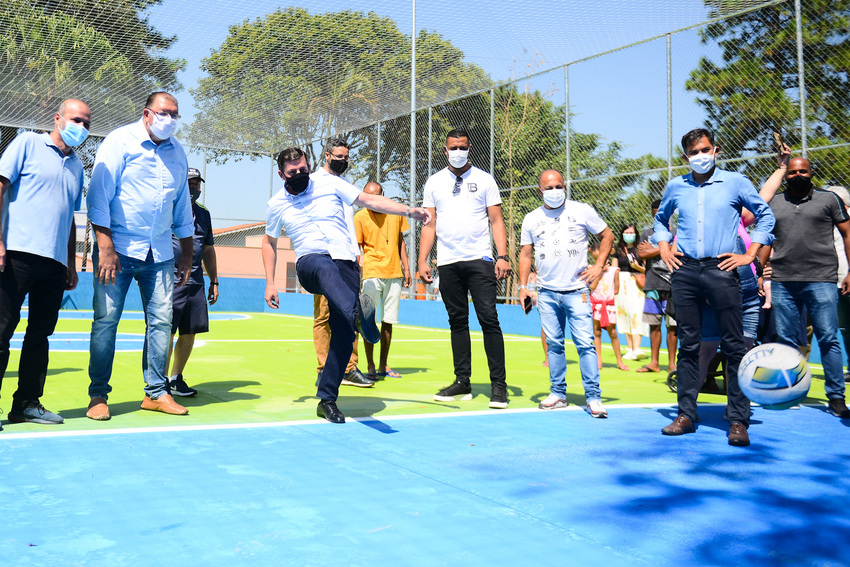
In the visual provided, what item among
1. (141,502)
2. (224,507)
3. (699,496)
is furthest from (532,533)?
(141,502)

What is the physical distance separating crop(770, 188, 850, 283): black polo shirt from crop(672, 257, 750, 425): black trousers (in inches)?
49.9

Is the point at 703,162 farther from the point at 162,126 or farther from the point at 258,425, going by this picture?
the point at 162,126

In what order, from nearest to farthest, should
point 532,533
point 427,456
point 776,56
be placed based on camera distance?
point 532,533 → point 427,456 → point 776,56

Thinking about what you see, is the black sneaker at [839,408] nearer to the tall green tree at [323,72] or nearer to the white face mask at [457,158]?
the white face mask at [457,158]

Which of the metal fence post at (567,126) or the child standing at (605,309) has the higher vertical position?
the metal fence post at (567,126)

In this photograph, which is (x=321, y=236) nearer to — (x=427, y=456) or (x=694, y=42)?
(x=427, y=456)

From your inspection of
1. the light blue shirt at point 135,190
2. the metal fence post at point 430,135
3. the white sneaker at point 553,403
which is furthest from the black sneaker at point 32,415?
the metal fence post at point 430,135

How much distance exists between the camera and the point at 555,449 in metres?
4.27

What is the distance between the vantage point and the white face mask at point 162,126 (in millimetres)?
4941

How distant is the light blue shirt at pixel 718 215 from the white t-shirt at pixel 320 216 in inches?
85.3

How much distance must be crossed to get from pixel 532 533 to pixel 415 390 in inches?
154

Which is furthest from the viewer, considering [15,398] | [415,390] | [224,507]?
[415,390]

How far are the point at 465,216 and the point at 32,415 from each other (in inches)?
129

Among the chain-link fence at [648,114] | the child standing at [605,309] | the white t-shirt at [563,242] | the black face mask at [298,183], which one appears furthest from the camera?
the chain-link fence at [648,114]
